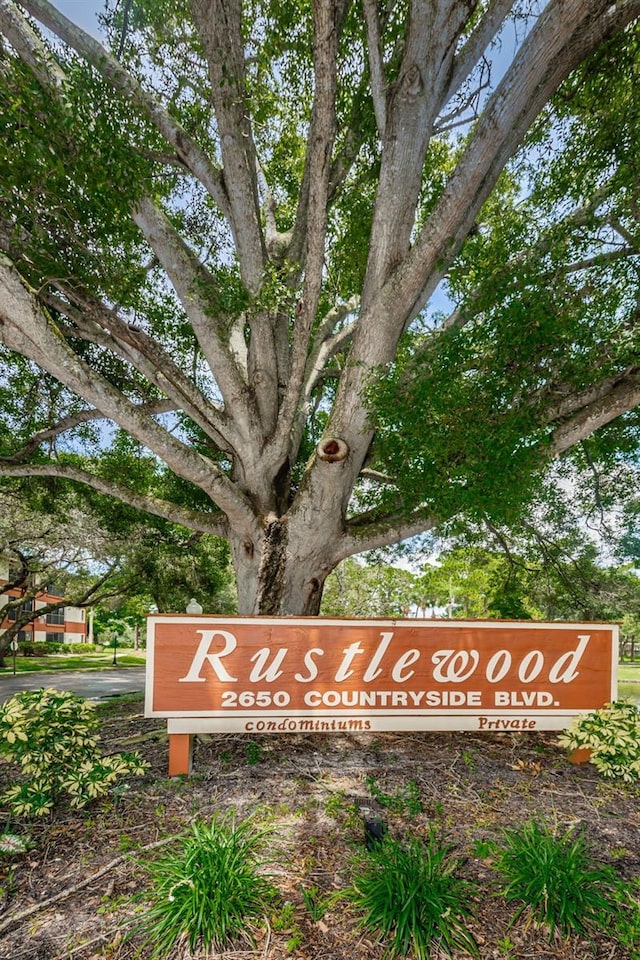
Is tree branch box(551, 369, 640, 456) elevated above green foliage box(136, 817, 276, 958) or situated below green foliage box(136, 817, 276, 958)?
above

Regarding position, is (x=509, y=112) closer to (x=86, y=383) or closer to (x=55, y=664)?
(x=86, y=383)

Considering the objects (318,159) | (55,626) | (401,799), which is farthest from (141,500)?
(55,626)

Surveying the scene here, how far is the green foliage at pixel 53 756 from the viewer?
283cm

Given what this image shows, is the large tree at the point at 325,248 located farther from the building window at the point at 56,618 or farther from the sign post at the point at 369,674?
the building window at the point at 56,618

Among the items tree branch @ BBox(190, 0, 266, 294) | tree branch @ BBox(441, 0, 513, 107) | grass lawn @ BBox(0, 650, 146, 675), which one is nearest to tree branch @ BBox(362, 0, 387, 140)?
tree branch @ BBox(441, 0, 513, 107)

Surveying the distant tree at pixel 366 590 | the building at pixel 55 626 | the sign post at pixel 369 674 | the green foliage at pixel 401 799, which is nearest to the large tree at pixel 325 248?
the sign post at pixel 369 674

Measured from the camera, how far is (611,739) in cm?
353

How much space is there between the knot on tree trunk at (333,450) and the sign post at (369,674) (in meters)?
1.82

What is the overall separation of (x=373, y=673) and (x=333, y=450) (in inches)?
88.2

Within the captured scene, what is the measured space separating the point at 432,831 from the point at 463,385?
323 cm

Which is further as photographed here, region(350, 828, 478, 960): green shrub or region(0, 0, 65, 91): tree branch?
region(0, 0, 65, 91): tree branch

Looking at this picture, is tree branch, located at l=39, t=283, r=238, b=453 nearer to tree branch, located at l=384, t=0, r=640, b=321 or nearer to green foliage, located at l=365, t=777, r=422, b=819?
tree branch, located at l=384, t=0, r=640, b=321

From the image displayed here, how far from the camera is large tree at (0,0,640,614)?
13.2ft

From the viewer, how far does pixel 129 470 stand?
28.7 ft
